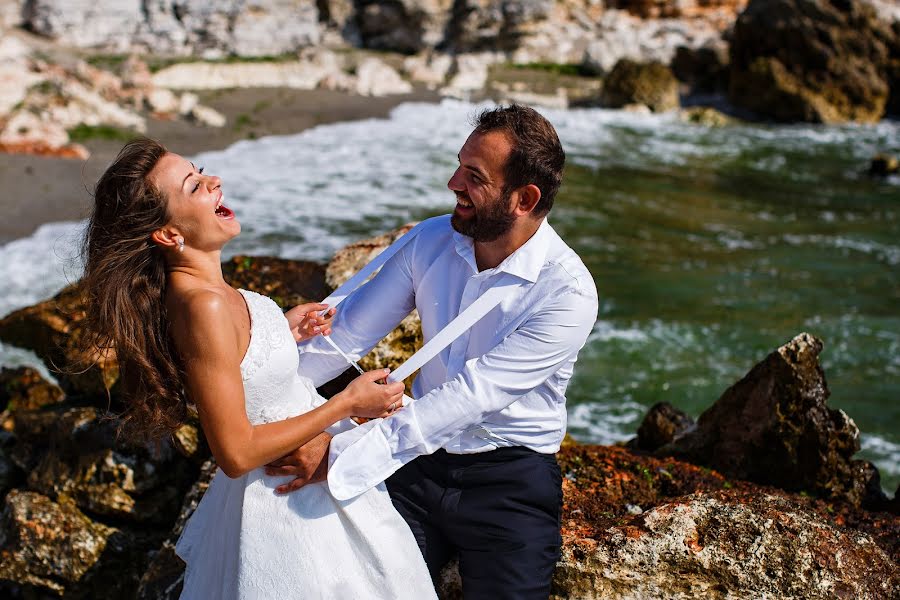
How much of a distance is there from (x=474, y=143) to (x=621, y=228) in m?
11.9

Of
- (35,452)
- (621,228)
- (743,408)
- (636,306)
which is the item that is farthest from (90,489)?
(621,228)

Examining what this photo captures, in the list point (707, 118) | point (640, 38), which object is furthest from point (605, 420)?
point (640, 38)

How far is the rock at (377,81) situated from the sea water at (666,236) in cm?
162

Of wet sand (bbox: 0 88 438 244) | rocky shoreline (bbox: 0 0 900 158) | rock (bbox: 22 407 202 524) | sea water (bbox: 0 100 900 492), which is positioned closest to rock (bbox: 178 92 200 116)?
rocky shoreline (bbox: 0 0 900 158)

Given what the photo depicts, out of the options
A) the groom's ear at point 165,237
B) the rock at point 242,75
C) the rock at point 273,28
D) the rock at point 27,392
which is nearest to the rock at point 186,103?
the rock at point 242,75

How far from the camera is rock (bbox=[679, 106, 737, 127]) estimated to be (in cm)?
2670

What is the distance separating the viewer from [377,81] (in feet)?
86.8

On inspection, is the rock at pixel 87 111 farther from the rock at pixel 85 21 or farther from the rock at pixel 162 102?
the rock at pixel 85 21

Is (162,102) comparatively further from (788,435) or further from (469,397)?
(469,397)

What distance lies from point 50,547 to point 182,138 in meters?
15.1

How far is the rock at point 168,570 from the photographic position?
3.99 meters

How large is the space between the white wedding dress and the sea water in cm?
138

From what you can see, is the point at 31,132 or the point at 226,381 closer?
the point at 226,381

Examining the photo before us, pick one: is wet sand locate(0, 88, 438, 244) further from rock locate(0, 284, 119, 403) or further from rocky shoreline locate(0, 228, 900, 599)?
rocky shoreline locate(0, 228, 900, 599)
